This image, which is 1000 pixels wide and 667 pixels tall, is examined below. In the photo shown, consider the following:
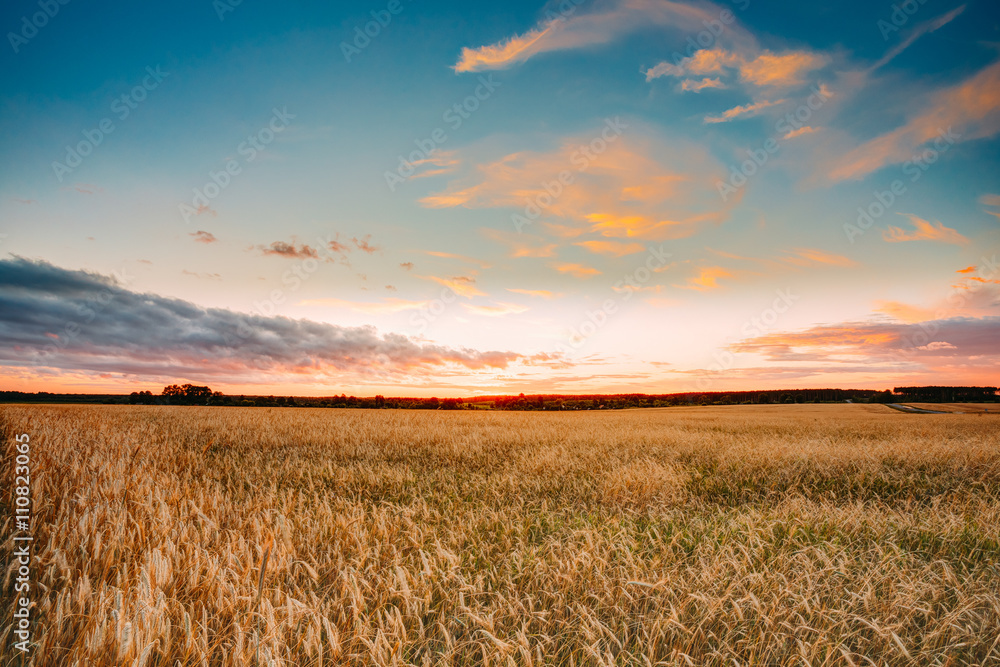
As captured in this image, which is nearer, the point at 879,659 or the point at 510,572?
the point at 879,659

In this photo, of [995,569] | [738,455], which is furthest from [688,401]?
[995,569]

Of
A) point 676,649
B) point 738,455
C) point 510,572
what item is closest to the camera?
point 676,649

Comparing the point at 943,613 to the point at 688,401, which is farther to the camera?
the point at 688,401

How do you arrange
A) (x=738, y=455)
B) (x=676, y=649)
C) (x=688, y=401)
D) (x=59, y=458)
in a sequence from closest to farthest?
(x=676, y=649) → (x=59, y=458) → (x=738, y=455) → (x=688, y=401)

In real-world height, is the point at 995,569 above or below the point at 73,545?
below

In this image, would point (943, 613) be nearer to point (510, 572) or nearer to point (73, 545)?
point (510, 572)

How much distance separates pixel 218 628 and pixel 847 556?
16.3ft

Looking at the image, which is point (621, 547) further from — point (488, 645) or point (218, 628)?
point (218, 628)

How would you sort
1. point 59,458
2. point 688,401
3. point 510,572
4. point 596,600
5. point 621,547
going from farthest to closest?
point 688,401, point 59,458, point 621,547, point 510,572, point 596,600

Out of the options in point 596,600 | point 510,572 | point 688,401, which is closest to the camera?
point 596,600

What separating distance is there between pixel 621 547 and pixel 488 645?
169 centimetres

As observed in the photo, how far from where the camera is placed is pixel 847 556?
394cm

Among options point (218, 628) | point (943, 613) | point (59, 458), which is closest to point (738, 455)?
point (943, 613)

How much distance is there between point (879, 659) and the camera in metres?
2.49
